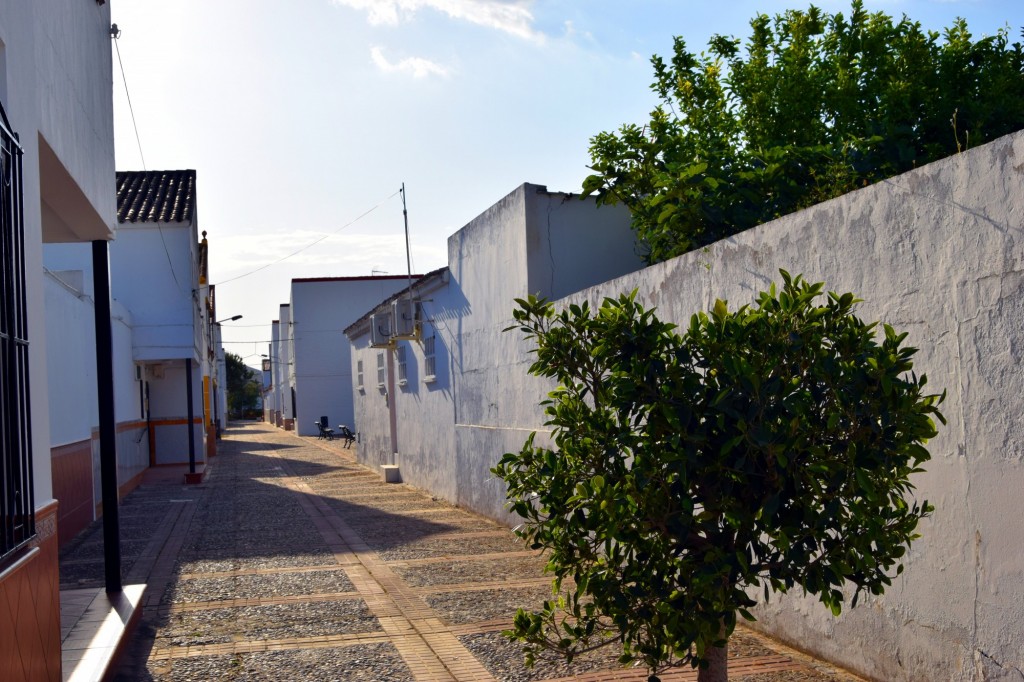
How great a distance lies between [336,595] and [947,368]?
531 centimetres

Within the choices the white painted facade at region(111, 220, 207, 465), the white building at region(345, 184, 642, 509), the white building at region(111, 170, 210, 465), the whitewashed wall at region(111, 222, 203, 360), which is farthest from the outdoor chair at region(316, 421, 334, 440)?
the white building at region(345, 184, 642, 509)

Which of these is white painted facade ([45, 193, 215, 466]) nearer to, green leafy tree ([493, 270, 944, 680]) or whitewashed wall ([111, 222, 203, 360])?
whitewashed wall ([111, 222, 203, 360])

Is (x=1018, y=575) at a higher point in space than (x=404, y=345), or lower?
lower

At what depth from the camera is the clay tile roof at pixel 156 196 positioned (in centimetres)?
2220

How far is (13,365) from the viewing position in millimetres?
4320

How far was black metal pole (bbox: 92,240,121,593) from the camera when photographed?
25.7ft

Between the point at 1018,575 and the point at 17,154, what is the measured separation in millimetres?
4785

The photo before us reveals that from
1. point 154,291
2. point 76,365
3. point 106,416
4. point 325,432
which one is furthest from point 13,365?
point 325,432

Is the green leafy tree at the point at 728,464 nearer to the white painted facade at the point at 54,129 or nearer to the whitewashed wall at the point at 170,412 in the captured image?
the white painted facade at the point at 54,129

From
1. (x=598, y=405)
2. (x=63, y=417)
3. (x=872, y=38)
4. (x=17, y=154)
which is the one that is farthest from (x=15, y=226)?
(x=872, y=38)

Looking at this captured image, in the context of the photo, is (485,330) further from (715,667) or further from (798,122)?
(715,667)

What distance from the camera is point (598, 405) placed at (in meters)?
3.73

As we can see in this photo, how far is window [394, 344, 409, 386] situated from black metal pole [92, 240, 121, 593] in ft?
32.9

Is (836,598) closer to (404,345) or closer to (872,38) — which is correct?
(872,38)
